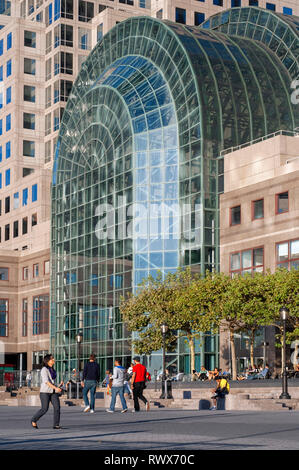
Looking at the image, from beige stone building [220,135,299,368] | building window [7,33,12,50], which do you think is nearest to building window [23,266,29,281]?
building window [7,33,12,50]

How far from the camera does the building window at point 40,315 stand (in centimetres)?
8925

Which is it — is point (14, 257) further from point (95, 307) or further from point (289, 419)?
point (289, 419)

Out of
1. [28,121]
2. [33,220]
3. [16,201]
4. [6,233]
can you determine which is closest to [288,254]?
[33,220]

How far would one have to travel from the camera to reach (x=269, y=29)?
251 feet

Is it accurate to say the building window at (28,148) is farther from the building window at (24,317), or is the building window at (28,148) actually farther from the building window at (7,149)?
the building window at (24,317)

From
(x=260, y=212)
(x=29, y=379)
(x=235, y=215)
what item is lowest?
(x=29, y=379)

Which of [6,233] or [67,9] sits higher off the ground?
[67,9]

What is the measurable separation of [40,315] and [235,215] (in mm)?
34150

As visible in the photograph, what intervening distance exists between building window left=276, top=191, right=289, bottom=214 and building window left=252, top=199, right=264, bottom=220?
1.69 metres

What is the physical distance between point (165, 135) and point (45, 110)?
139ft

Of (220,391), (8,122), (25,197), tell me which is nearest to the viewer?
(220,391)

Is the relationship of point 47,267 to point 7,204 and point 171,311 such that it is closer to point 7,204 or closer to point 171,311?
point 7,204

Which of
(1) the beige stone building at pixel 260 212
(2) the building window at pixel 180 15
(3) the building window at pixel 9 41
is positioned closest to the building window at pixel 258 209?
(1) the beige stone building at pixel 260 212

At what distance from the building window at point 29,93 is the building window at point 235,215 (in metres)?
51.5
